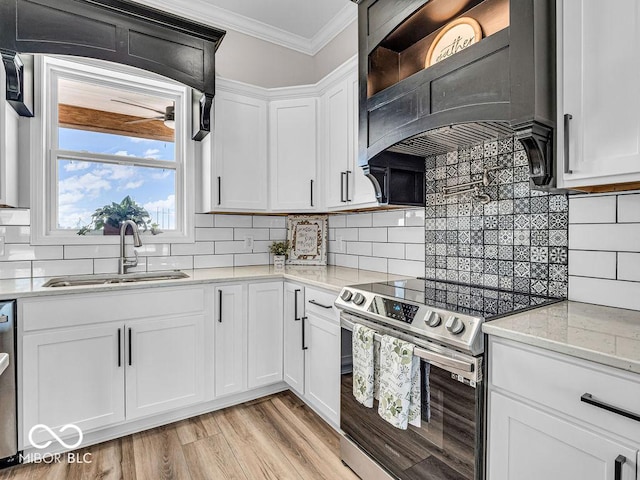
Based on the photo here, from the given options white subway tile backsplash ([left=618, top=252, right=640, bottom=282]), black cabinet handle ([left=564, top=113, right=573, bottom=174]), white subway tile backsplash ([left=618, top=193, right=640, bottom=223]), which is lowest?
white subway tile backsplash ([left=618, top=252, right=640, bottom=282])

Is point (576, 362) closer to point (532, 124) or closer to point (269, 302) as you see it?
point (532, 124)

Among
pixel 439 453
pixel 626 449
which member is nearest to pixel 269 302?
pixel 439 453

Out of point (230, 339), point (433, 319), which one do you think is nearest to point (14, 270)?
point (230, 339)

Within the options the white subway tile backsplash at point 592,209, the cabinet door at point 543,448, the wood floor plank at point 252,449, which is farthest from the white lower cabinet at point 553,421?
the wood floor plank at point 252,449

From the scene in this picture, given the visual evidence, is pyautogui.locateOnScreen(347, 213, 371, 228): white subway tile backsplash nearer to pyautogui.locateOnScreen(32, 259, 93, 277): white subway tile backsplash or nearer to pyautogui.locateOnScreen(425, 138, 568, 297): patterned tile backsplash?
pyautogui.locateOnScreen(425, 138, 568, 297): patterned tile backsplash

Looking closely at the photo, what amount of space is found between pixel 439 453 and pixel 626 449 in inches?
23.4

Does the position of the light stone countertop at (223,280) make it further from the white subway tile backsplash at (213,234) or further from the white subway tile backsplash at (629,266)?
the white subway tile backsplash at (629,266)

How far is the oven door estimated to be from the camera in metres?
1.17

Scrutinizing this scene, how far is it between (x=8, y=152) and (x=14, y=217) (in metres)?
0.42

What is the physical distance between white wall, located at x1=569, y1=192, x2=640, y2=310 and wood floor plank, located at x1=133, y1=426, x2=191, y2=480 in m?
2.02

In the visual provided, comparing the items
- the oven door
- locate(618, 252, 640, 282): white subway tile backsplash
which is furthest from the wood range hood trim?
→ locate(618, 252, 640, 282): white subway tile backsplash

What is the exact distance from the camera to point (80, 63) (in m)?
2.34

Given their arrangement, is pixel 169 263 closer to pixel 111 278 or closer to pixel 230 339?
pixel 111 278

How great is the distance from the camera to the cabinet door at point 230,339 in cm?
223
